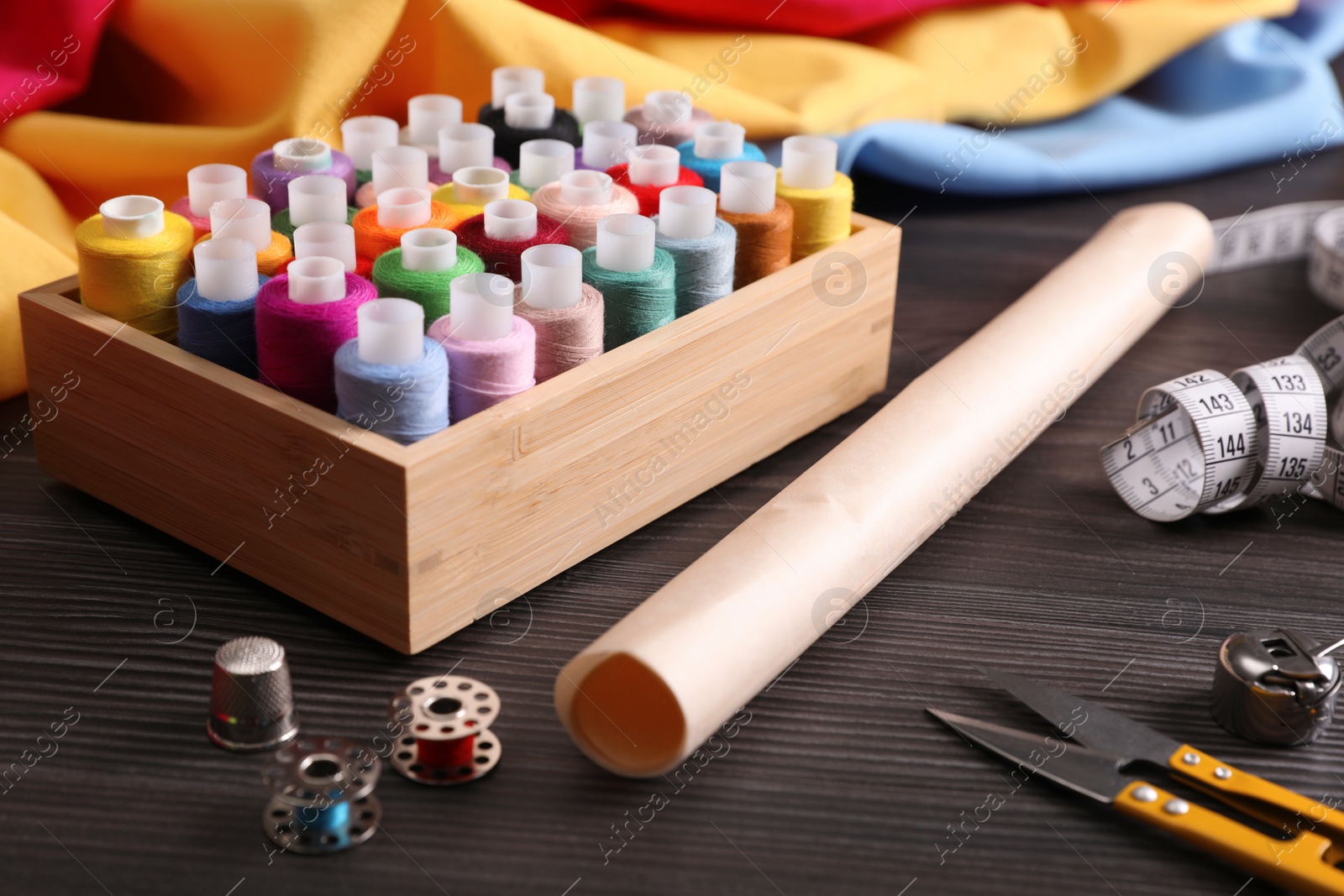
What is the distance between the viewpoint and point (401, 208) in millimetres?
919

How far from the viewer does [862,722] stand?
30.0 inches

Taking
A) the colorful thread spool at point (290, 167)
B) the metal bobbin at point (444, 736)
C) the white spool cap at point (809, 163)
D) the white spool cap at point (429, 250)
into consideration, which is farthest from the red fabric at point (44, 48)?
the metal bobbin at point (444, 736)

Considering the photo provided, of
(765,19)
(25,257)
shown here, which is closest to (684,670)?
(25,257)

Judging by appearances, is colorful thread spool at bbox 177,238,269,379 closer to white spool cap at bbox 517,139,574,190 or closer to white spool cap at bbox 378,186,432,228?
white spool cap at bbox 378,186,432,228

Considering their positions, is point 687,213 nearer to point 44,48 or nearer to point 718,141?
point 718,141

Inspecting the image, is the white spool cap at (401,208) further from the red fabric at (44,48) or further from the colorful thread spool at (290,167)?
the red fabric at (44,48)

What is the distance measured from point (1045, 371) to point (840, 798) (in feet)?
1.39

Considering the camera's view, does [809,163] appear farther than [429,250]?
Yes

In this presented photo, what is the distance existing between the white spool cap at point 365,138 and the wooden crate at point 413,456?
23cm

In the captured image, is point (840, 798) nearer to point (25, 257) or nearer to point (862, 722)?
point (862, 722)

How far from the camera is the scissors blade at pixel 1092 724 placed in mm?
718

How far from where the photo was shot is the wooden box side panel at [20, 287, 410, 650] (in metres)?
0.76

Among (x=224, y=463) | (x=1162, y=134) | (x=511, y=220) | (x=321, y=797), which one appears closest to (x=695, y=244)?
(x=511, y=220)

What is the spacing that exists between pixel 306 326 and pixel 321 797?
281 millimetres
